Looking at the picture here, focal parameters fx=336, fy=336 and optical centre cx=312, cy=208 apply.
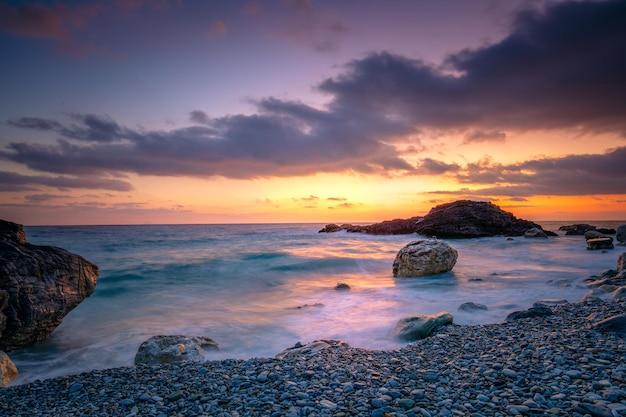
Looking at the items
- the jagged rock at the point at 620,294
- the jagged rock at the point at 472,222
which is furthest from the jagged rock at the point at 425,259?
the jagged rock at the point at 472,222

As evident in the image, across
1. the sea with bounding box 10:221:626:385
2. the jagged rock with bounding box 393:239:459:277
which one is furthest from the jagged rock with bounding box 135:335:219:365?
the jagged rock with bounding box 393:239:459:277

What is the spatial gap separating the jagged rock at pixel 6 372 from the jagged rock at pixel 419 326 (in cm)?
648

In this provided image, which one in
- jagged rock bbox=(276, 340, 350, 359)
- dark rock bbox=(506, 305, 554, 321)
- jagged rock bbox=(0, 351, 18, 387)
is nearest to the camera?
jagged rock bbox=(276, 340, 350, 359)

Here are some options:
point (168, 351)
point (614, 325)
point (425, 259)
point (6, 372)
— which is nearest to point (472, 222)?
point (425, 259)

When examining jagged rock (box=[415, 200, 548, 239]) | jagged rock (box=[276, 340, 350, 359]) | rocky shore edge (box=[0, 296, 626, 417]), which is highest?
jagged rock (box=[415, 200, 548, 239])

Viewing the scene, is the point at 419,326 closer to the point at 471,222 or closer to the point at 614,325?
the point at 614,325

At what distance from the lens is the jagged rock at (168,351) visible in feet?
18.1

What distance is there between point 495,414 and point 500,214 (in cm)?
3328

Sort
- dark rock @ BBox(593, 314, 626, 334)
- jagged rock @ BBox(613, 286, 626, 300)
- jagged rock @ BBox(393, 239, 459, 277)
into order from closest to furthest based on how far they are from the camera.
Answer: dark rock @ BBox(593, 314, 626, 334), jagged rock @ BBox(613, 286, 626, 300), jagged rock @ BBox(393, 239, 459, 277)

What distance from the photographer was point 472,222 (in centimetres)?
3059

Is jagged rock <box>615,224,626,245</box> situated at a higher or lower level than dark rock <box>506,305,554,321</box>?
higher

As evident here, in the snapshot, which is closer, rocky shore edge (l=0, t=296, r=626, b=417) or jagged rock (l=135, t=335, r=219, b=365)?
rocky shore edge (l=0, t=296, r=626, b=417)

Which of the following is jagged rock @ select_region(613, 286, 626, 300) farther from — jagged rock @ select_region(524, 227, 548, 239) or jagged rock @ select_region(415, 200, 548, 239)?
jagged rock @ select_region(524, 227, 548, 239)

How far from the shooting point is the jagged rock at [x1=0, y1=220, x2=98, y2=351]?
6656 mm
